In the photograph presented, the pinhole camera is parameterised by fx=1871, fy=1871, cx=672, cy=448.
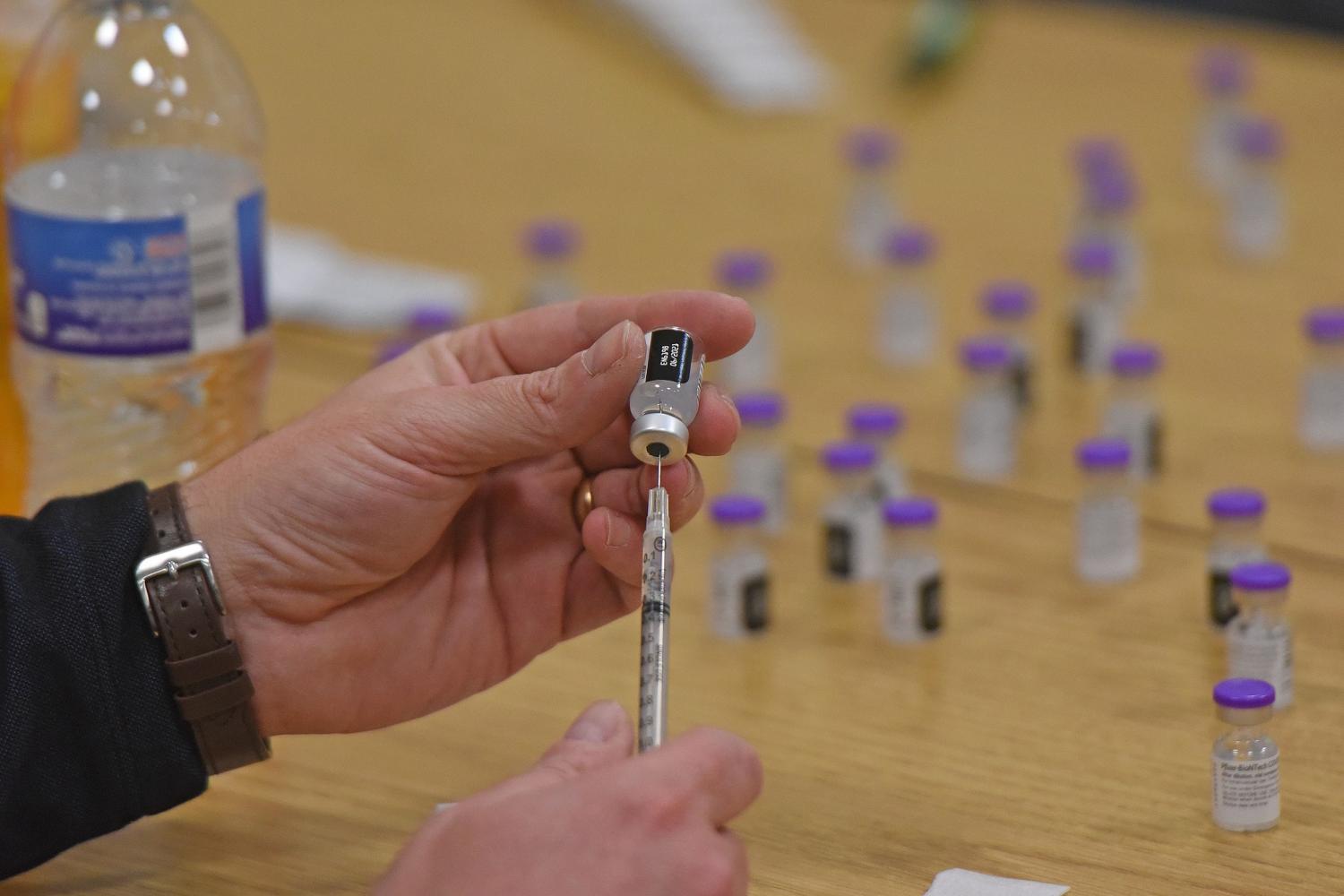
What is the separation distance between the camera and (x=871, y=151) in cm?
223

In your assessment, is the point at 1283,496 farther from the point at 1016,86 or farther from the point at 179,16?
the point at 1016,86

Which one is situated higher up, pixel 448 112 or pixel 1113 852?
pixel 448 112

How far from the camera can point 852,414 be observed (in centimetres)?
158

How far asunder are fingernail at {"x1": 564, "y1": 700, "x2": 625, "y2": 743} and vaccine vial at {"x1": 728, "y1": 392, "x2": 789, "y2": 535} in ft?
1.96

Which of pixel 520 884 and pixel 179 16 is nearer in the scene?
pixel 520 884

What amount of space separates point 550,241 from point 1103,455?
0.73m

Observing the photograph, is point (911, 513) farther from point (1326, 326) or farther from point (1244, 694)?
point (1326, 326)

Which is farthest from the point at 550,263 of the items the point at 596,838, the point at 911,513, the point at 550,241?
the point at 596,838

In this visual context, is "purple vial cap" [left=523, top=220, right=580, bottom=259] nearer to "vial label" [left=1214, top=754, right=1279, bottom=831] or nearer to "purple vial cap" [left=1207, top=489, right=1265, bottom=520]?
"purple vial cap" [left=1207, top=489, right=1265, bottom=520]

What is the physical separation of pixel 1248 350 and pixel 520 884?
1.23 m

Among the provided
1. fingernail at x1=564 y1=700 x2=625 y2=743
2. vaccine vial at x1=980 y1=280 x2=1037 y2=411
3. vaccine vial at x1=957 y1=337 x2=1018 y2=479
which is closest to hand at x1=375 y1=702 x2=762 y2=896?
fingernail at x1=564 y1=700 x2=625 y2=743

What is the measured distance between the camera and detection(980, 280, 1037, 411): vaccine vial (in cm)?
175

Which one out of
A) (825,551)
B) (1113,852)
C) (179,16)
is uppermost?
(179,16)

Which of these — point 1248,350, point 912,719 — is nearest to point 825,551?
point 912,719
